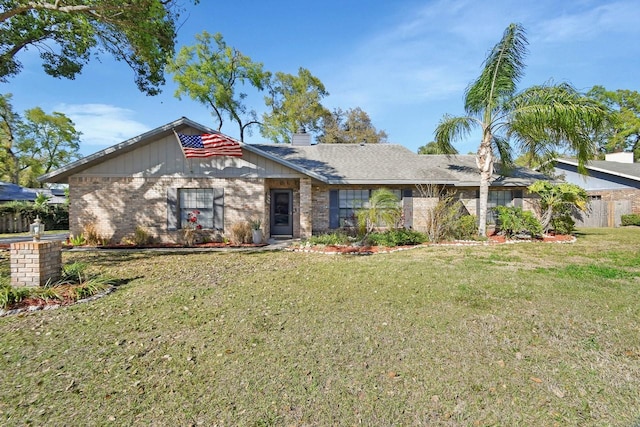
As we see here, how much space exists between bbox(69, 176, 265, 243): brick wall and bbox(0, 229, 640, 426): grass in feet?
19.8

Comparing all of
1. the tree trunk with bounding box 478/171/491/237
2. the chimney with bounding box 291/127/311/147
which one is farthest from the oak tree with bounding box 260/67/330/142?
the tree trunk with bounding box 478/171/491/237

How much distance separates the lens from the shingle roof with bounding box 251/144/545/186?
530 inches

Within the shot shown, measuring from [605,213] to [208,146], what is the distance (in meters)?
23.7

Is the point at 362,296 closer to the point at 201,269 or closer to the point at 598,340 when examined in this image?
the point at 598,340

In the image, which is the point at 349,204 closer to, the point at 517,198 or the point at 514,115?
the point at 514,115

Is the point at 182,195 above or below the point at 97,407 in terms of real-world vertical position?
above

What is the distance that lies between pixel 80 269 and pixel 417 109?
1618 centimetres

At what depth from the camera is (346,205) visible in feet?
45.0

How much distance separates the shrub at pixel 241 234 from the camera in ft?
38.4

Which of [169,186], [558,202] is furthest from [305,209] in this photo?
[558,202]

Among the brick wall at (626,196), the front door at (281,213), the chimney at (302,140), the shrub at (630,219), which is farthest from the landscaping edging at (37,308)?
the brick wall at (626,196)

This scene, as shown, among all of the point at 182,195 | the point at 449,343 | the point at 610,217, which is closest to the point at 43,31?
the point at 182,195

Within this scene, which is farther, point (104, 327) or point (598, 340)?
point (104, 327)

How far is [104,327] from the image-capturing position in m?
4.22
